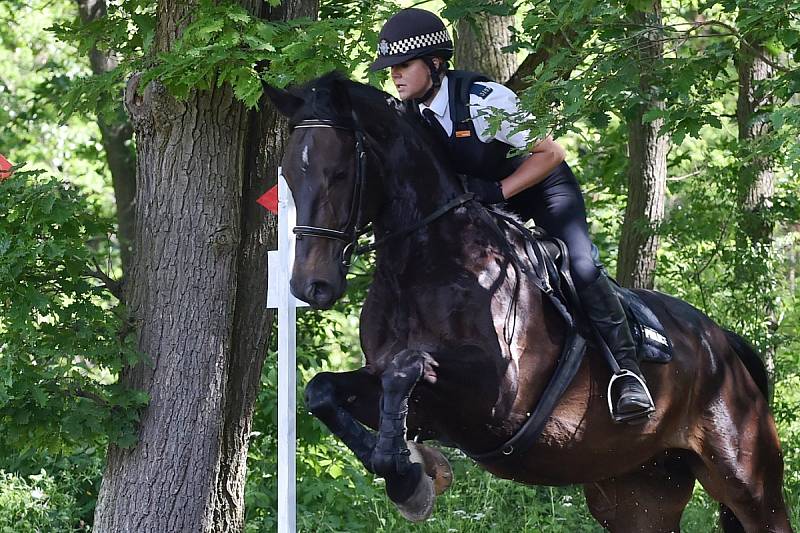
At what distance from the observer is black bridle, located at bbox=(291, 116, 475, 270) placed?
4.35m

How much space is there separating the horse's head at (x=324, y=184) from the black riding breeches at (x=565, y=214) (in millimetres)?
1143

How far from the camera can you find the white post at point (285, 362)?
211 inches

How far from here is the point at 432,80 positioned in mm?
4941

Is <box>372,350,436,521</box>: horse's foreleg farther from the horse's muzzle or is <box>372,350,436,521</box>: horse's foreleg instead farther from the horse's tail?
the horse's tail

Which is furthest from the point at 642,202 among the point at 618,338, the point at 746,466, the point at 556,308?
the point at 556,308

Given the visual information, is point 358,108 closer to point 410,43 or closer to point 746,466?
point 410,43

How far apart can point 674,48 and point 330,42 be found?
6.61 feet

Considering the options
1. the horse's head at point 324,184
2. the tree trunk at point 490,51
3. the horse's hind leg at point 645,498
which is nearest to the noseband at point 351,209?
the horse's head at point 324,184

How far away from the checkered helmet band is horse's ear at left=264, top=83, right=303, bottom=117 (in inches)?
18.9

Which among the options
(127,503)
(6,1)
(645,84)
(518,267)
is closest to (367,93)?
(518,267)

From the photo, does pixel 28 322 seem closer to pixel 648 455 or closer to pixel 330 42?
pixel 330 42

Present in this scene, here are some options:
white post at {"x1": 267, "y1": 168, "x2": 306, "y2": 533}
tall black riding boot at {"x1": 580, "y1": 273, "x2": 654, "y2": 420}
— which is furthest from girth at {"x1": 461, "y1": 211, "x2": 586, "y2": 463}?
white post at {"x1": 267, "y1": 168, "x2": 306, "y2": 533}

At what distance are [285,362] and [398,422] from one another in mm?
1202

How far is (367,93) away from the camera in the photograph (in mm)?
4812
